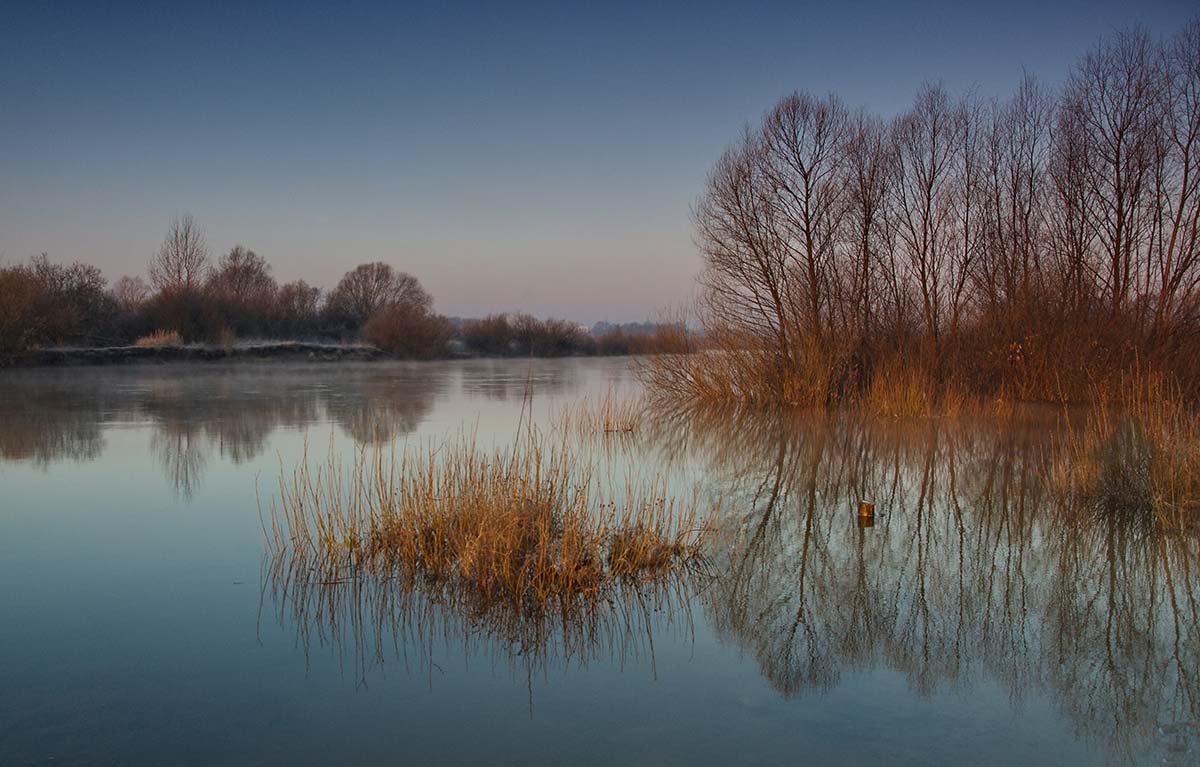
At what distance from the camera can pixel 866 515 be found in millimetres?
5832

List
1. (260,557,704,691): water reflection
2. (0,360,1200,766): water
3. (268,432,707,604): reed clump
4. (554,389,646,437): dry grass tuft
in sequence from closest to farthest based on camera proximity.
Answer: (0,360,1200,766): water → (260,557,704,691): water reflection → (268,432,707,604): reed clump → (554,389,646,437): dry grass tuft

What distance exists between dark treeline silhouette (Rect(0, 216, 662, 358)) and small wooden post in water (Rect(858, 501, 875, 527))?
10.8 meters

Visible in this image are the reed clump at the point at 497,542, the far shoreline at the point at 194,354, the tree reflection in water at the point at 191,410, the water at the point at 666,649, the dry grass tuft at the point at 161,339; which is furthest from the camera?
the dry grass tuft at the point at 161,339

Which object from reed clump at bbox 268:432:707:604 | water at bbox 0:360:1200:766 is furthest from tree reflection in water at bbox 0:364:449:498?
water at bbox 0:360:1200:766

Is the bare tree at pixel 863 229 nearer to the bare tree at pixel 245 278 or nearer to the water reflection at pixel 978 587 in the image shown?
the water reflection at pixel 978 587

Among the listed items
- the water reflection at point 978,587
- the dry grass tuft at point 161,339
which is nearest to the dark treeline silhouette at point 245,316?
the dry grass tuft at point 161,339

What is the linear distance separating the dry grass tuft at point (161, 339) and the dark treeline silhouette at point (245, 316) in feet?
0.21

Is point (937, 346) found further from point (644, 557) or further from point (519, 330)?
point (519, 330)

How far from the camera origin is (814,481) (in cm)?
743

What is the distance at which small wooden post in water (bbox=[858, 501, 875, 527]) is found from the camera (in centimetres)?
579

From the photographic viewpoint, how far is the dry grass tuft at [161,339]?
28.1 m

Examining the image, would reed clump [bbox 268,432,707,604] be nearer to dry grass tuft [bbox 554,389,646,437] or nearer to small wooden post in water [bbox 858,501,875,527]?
small wooden post in water [bbox 858,501,875,527]

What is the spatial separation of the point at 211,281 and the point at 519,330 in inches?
607

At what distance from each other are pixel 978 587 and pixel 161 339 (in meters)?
30.3
